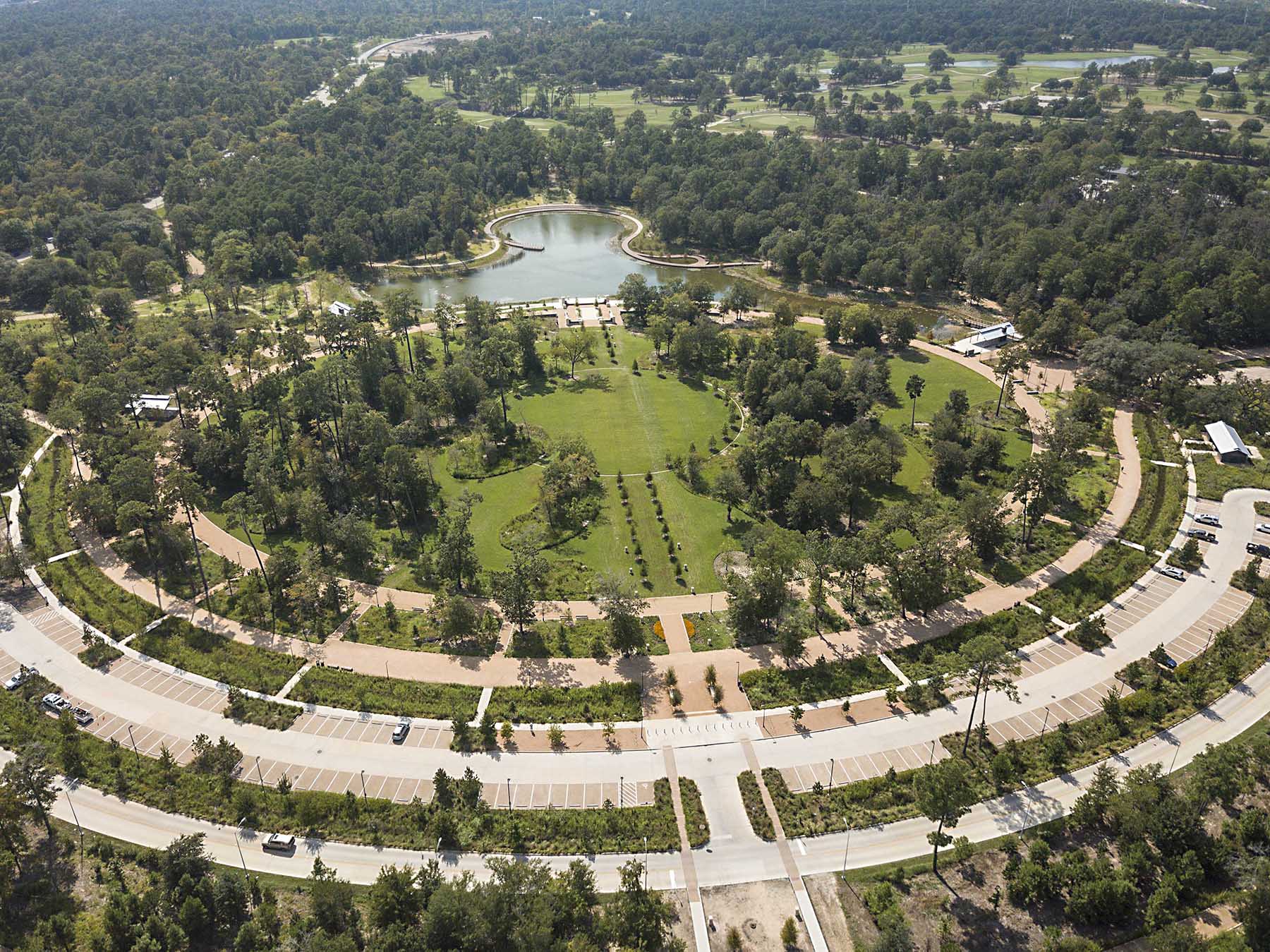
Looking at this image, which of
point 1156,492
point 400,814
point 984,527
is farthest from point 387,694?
point 1156,492

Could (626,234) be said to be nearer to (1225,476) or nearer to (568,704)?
(1225,476)

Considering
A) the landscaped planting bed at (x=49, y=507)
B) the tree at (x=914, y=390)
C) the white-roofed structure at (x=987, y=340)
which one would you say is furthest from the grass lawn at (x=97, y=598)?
the white-roofed structure at (x=987, y=340)

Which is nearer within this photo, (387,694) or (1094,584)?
(387,694)

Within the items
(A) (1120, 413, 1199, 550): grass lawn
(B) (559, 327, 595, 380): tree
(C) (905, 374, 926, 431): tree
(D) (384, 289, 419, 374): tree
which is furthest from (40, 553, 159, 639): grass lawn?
(A) (1120, 413, 1199, 550): grass lawn

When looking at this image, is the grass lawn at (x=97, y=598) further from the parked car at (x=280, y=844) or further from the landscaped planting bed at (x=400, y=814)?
the parked car at (x=280, y=844)

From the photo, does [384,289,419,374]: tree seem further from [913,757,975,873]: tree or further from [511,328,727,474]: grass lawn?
[913,757,975,873]: tree

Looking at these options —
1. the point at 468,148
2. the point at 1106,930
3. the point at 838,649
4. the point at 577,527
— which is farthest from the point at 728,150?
the point at 1106,930
